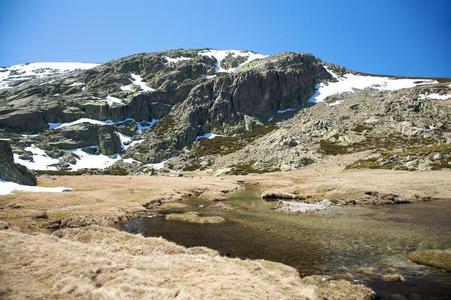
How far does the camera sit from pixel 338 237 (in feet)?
120

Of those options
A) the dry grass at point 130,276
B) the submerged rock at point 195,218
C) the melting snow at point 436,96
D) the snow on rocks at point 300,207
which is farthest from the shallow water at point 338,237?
the melting snow at point 436,96

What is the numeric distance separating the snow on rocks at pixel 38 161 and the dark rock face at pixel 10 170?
108 metres

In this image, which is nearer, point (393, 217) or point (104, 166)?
point (393, 217)

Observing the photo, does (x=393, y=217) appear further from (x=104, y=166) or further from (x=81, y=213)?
(x=104, y=166)

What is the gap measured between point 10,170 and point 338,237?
6154 cm

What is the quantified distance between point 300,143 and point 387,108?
50828mm

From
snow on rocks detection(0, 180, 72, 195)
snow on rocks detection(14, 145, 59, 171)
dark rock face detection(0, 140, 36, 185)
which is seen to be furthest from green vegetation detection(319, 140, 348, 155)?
snow on rocks detection(14, 145, 59, 171)

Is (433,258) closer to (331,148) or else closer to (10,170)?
(10,170)

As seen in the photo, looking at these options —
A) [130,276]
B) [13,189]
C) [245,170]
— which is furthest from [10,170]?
[245,170]

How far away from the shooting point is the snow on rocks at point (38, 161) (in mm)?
171962

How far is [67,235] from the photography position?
34.7 meters

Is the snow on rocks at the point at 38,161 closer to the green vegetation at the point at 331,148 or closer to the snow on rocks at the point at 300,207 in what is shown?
the green vegetation at the point at 331,148

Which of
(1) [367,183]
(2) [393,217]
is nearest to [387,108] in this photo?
(1) [367,183]

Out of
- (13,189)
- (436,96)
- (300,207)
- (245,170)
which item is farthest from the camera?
(436,96)
